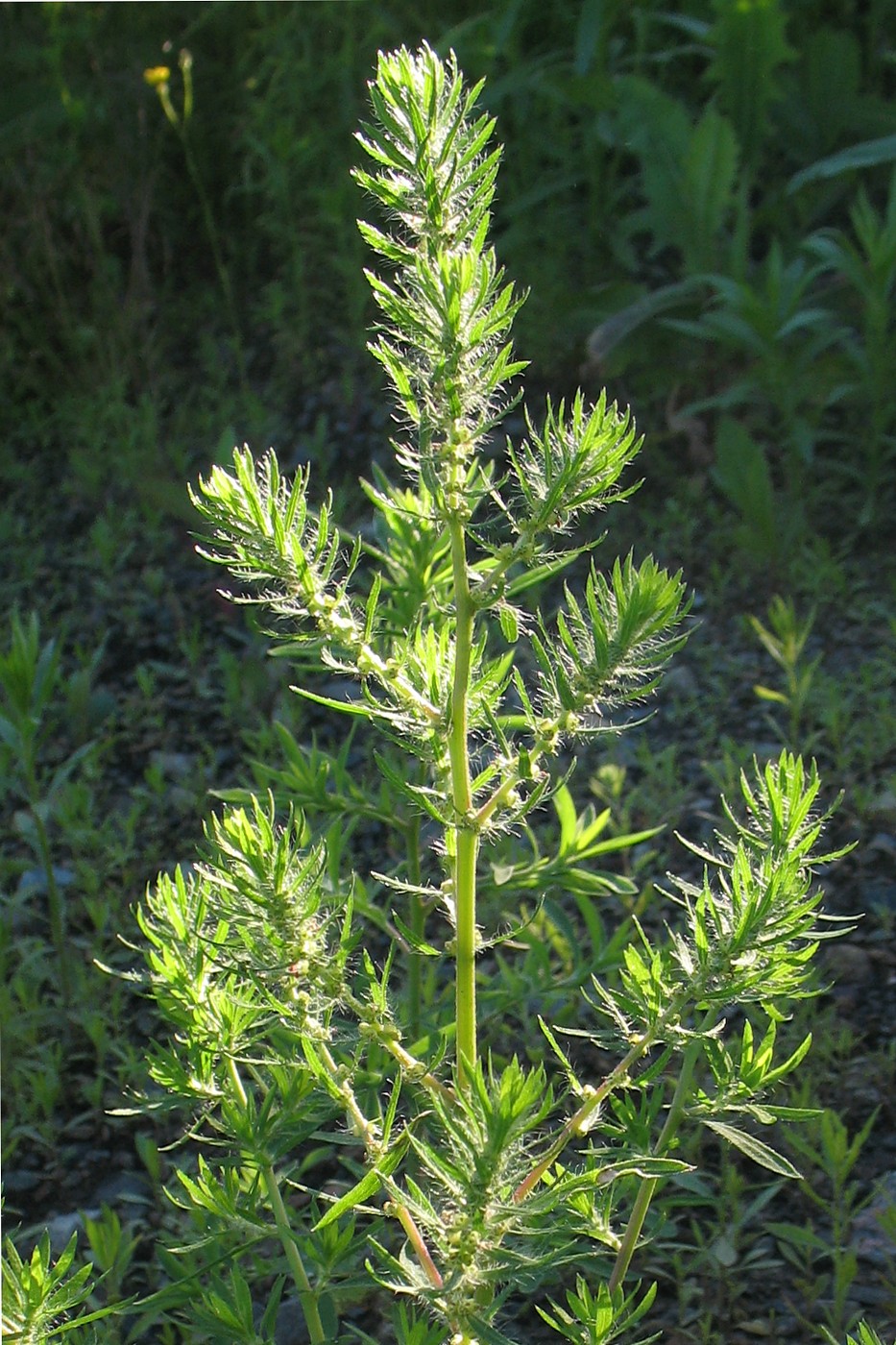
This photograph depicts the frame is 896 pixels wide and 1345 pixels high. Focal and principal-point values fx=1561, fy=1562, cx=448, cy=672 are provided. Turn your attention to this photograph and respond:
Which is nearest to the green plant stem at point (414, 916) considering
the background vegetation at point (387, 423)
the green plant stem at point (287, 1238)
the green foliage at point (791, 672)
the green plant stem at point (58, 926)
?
the background vegetation at point (387, 423)

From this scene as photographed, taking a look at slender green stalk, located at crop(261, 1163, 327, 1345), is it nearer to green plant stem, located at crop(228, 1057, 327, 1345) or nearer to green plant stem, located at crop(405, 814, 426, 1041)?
green plant stem, located at crop(228, 1057, 327, 1345)

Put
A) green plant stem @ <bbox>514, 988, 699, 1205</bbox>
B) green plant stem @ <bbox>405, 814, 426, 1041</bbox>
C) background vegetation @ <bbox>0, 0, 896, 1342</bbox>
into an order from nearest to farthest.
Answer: green plant stem @ <bbox>514, 988, 699, 1205</bbox> → green plant stem @ <bbox>405, 814, 426, 1041</bbox> → background vegetation @ <bbox>0, 0, 896, 1342</bbox>

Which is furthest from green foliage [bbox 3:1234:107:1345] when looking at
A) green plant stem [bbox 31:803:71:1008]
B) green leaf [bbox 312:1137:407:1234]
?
green plant stem [bbox 31:803:71:1008]

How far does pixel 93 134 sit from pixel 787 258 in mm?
2081

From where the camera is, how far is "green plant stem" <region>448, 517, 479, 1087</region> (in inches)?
49.6

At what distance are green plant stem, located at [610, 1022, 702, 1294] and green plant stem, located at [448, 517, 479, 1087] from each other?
7.9 inches

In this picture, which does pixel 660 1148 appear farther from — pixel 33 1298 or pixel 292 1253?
pixel 33 1298

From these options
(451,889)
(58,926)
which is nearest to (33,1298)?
(451,889)

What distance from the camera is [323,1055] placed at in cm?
132

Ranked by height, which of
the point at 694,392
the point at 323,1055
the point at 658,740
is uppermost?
the point at 323,1055

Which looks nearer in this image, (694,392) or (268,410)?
(694,392)

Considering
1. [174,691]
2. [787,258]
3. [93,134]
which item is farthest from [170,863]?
[93,134]

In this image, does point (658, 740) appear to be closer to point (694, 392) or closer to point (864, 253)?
point (694, 392)

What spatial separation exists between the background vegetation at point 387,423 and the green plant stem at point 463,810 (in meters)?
0.42
